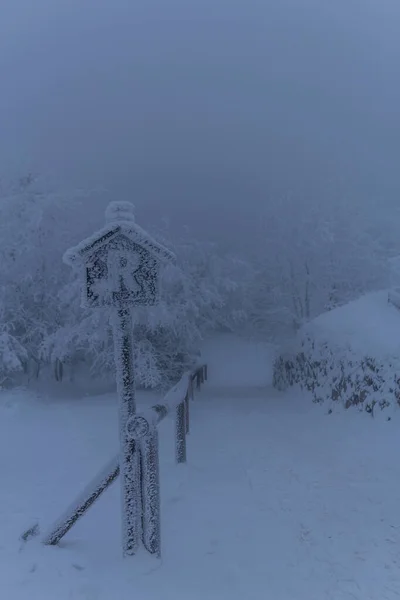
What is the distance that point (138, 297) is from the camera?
437 centimetres

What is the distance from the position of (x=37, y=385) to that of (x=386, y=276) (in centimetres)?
2161

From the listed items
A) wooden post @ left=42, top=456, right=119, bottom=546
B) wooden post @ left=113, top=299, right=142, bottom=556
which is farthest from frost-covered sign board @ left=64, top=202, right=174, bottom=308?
wooden post @ left=42, top=456, right=119, bottom=546

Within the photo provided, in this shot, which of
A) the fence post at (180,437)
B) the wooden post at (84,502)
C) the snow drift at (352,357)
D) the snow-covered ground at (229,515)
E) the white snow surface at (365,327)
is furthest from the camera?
the white snow surface at (365,327)

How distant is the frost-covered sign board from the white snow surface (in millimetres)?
6784

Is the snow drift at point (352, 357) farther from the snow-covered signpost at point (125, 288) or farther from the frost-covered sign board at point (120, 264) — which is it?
the frost-covered sign board at point (120, 264)

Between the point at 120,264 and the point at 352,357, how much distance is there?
8241mm

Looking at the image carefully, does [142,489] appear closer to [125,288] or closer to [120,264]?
[125,288]

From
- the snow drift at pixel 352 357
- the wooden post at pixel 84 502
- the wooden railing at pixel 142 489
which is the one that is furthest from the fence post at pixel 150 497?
the snow drift at pixel 352 357

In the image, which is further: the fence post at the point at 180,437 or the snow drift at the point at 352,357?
the snow drift at the point at 352,357

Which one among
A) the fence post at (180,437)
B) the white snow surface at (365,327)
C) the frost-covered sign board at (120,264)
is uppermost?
the frost-covered sign board at (120,264)

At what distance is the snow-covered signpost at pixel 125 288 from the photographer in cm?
428

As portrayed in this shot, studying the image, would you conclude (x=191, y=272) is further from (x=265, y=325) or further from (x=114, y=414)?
(x=265, y=325)

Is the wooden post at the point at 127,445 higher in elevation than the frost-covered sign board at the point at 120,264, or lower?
lower

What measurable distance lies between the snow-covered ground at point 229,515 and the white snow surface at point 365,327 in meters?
1.74
